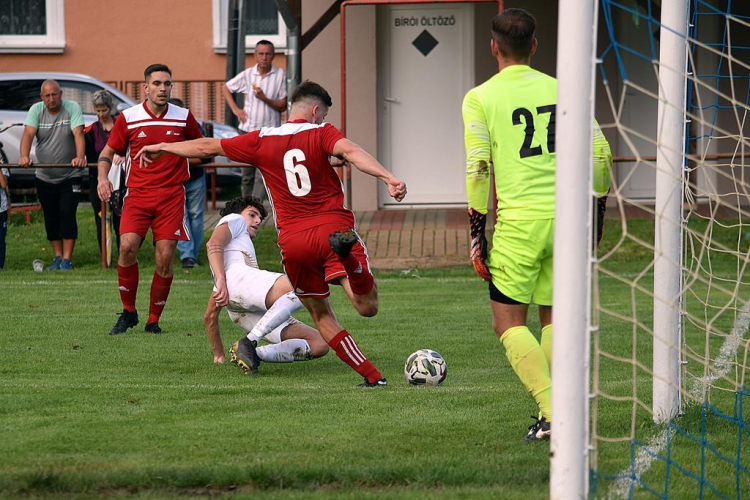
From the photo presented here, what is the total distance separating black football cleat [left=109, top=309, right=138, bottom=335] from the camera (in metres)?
9.81

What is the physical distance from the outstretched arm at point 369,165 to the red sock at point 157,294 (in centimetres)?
337

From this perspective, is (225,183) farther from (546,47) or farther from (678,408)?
(678,408)

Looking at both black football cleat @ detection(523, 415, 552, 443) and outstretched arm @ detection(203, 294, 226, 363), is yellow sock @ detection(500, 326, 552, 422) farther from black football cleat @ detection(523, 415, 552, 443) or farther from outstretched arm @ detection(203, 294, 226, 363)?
outstretched arm @ detection(203, 294, 226, 363)

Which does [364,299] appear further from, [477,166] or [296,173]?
[477,166]

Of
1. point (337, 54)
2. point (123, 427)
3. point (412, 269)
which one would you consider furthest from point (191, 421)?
point (337, 54)

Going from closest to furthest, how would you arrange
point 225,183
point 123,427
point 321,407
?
1. point 123,427
2. point 321,407
3. point 225,183

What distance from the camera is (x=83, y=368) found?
815cm

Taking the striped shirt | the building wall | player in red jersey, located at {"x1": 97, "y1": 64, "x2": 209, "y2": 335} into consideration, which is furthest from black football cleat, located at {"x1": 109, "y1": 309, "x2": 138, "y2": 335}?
the building wall

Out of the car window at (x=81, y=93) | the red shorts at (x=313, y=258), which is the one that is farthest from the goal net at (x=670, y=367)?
the car window at (x=81, y=93)

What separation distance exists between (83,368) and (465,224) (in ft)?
27.2

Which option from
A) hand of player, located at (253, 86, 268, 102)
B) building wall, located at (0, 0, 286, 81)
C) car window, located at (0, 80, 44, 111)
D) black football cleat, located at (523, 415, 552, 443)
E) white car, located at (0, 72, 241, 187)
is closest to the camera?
black football cleat, located at (523, 415, 552, 443)

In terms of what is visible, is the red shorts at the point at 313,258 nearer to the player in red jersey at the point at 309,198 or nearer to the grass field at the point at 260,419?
the player in red jersey at the point at 309,198

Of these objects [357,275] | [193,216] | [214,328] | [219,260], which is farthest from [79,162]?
[357,275]

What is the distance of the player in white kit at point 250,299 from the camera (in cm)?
787
